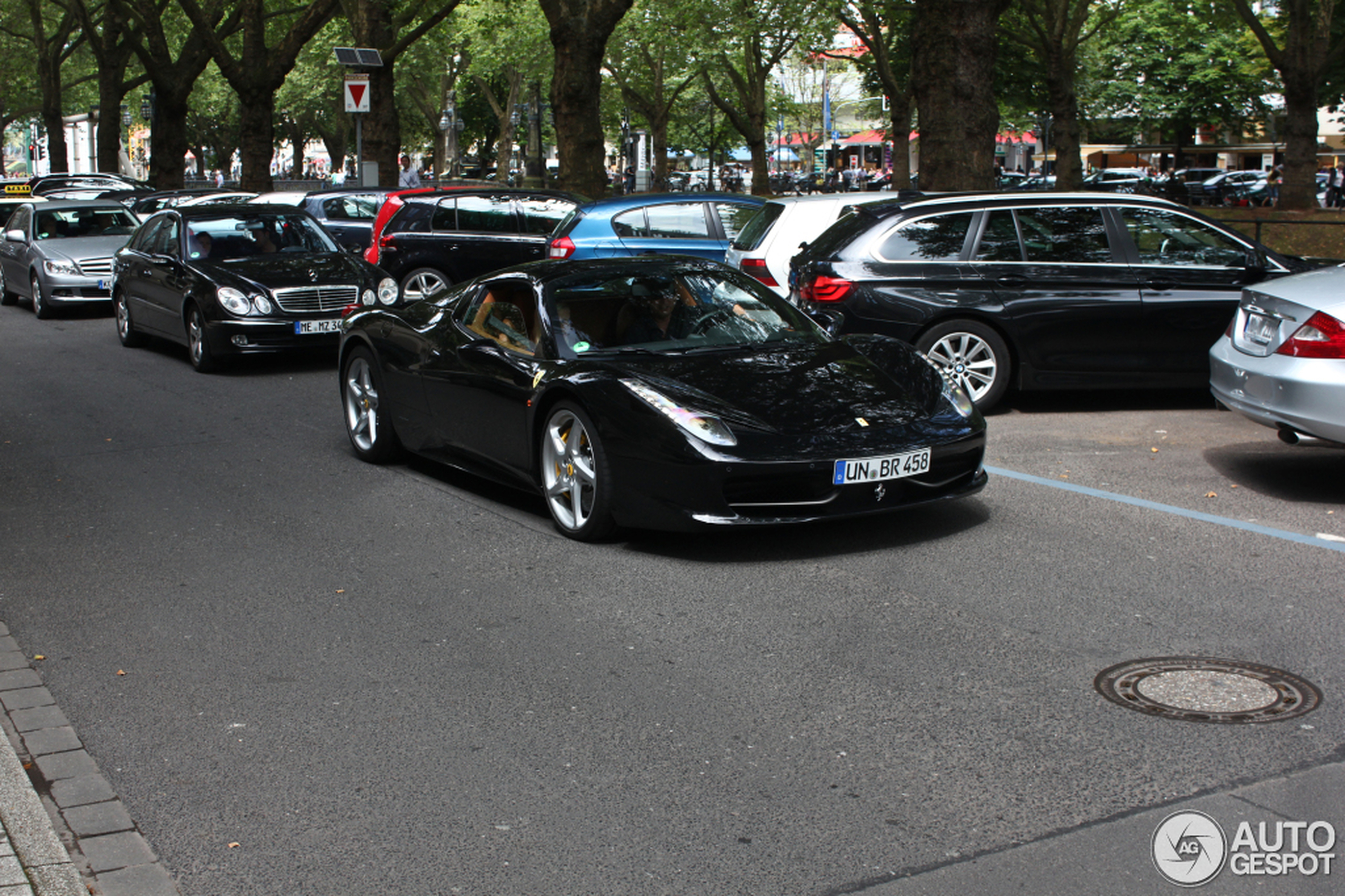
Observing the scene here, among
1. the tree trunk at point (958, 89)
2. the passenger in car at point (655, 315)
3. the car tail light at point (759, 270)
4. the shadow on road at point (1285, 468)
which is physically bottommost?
the shadow on road at point (1285, 468)

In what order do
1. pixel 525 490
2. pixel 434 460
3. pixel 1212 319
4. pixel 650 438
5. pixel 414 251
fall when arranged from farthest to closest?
pixel 414 251 < pixel 1212 319 < pixel 434 460 < pixel 525 490 < pixel 650 438

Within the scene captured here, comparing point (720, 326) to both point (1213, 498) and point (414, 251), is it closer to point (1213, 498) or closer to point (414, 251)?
point (1213, 498)

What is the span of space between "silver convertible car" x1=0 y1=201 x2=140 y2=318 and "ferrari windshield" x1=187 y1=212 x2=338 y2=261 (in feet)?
19.5

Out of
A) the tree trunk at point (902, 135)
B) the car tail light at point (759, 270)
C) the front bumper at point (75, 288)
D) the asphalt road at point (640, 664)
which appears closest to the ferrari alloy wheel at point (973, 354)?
the asphalt road at point (640, 664)

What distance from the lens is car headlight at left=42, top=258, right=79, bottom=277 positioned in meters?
19.5

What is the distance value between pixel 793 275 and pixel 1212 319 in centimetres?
306

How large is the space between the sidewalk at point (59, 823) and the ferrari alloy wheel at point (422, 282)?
13.2m

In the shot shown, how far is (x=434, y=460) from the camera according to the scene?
848 centimetres

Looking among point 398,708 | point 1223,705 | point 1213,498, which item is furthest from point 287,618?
point 1213,498

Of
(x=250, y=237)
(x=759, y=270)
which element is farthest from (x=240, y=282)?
(x=759, y=270)

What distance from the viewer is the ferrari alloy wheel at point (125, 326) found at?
52.0 feet

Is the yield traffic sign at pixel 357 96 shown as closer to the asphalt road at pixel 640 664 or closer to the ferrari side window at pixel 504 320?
the asphalt road at pixel 640 664

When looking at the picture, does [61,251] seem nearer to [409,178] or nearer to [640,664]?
[409,178]

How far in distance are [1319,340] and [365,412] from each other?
18.1 feet
